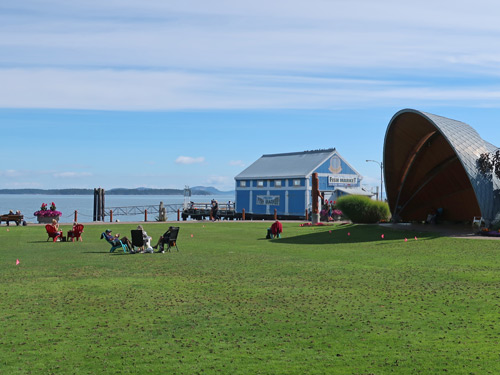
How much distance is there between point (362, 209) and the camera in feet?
125

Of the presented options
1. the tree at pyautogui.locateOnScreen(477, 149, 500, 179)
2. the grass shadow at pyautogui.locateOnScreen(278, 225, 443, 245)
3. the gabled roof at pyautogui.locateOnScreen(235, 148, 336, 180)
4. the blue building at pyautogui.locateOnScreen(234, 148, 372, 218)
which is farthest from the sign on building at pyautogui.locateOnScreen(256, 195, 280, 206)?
the tree at pyautogui.locateOnScreen(477, 149, 500, 179)

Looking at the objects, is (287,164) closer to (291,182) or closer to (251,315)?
(291,182)

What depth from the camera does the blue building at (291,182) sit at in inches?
2477

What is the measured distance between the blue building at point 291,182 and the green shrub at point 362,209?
23.1m

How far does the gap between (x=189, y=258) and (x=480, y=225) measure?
1755 cm

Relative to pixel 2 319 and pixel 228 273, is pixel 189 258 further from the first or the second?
pixel 2 319

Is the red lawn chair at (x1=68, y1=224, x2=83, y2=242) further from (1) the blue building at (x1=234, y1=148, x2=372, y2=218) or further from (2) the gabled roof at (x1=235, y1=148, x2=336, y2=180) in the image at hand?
(2) the gabled roof at (x1=235, y1=148, x2=336, y2=180)

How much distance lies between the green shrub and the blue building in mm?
23075

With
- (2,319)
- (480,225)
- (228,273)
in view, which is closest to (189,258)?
(228,273)

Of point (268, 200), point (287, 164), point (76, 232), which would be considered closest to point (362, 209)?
point (76, 232)

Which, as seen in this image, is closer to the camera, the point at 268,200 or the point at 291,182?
the point at 291,182

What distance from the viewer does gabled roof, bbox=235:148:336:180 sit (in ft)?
209

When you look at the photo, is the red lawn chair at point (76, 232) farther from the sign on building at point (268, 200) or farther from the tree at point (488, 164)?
the sign on building at point (268, 200)

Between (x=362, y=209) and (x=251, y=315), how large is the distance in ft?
94.6
